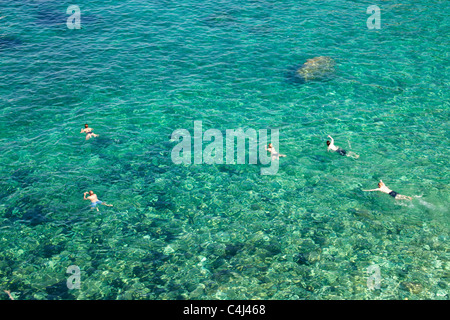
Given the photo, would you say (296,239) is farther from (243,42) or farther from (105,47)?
(105,47)

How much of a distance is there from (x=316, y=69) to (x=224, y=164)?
14470 mm

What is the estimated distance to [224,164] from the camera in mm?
25859

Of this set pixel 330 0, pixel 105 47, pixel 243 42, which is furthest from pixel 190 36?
pixel 330 0

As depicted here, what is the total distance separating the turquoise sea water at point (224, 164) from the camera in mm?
18761
